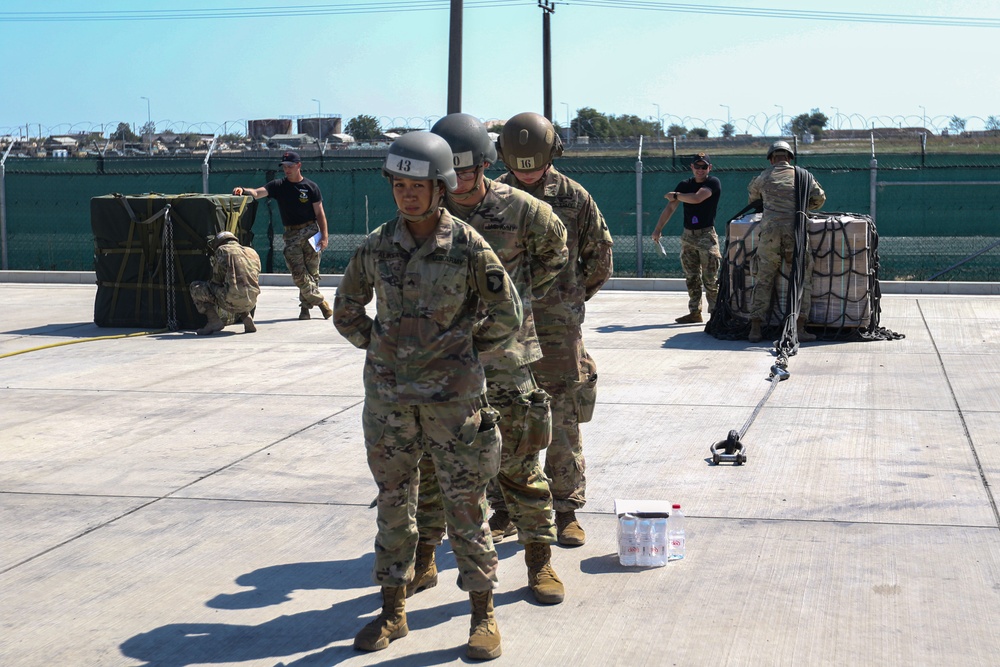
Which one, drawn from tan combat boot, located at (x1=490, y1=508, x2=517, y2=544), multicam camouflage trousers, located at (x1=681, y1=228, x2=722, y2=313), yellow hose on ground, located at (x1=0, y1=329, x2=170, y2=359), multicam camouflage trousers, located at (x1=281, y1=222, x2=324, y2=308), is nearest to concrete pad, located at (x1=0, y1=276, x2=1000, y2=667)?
tan combat boot, located at (x1=490, y1=508, x2=517, y2=544)

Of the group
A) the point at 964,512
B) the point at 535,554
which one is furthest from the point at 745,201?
the point at 535,554

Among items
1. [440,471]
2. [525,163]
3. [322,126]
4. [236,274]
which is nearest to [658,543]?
[440,471]

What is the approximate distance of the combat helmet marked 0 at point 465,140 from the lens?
14.8ft

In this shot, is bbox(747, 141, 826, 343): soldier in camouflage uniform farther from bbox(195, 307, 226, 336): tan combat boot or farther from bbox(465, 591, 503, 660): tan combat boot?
bbox(465, 591, 503, 660): tan combat boot

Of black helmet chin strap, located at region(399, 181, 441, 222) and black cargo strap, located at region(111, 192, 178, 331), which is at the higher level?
black helmet chin strap, located at region(399, 181, 441, 222)

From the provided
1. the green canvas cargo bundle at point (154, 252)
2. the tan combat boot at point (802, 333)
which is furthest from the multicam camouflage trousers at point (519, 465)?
the green canvas cargo bundle at point (154, 252)

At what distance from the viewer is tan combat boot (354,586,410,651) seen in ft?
13.5

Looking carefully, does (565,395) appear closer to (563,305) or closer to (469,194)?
(563,305)

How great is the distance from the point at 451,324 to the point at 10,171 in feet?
60.3

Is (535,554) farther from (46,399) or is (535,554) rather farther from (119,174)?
(119,174)

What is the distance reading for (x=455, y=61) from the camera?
19641 mm

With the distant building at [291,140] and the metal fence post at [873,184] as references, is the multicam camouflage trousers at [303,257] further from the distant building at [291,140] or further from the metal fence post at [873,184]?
the distant building at [291,140]

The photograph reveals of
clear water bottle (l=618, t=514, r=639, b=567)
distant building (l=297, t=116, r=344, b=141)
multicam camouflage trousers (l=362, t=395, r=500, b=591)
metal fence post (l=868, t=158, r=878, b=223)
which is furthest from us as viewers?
distant building (l=297, t=116, r=344, b=141)

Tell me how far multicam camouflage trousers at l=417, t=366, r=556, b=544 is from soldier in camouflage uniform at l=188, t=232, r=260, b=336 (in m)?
7.89
